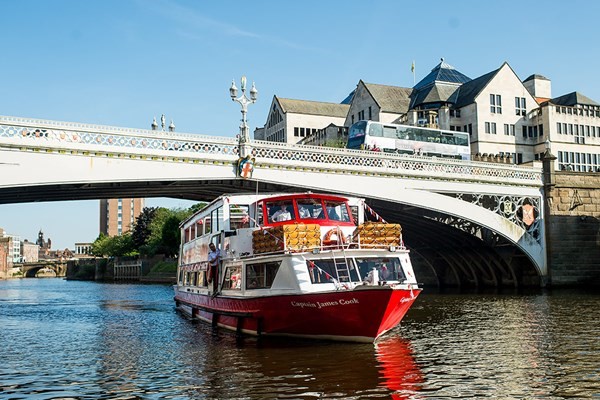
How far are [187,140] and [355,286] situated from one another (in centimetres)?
1756

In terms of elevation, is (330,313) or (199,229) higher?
(199,229)

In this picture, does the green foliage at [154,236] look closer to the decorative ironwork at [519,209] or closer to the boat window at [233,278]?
the decorative ironwork at [519,209]

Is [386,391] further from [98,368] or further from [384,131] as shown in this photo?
[384,131]

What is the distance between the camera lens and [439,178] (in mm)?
45438

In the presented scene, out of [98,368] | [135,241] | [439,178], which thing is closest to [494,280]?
[439,178]

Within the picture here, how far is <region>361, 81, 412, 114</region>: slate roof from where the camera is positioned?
258 ft

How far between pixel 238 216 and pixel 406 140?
30.0 metres

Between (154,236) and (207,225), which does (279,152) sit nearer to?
(207,225)

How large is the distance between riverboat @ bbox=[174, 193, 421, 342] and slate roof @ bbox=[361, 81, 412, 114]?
54110 millimetres

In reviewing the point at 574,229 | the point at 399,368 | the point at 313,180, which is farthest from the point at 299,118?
the point at 399,368

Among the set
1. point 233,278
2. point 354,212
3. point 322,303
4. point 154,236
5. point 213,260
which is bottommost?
point 322,303

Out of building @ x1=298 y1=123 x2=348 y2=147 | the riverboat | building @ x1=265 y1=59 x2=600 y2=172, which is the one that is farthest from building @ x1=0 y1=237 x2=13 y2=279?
the riverboat

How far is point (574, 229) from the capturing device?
172 feet

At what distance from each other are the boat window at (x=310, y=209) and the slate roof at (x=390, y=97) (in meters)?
55.0
